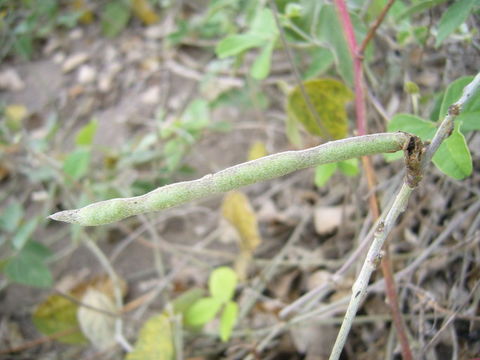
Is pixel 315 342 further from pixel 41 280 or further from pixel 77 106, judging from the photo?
pixel 77 106

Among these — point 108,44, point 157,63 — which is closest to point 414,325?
point 157,63

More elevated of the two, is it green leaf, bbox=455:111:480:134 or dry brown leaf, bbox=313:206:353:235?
green leaf, bbox=455:111:480:134

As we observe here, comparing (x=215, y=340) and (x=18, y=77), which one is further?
(x=18, y=77)

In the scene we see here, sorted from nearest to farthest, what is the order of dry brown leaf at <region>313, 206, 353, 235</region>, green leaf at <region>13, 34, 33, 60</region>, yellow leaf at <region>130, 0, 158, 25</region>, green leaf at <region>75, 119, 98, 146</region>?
1. dry brown leaf at <region>313, 206, 353, 235</region>
2. green leaf at <region>75, 119, 98, 146</region>
3. green leaf at <region>13, 34, 33, 60</region>
4. yellow leaf at <region>130, 0, 158, 25</region>

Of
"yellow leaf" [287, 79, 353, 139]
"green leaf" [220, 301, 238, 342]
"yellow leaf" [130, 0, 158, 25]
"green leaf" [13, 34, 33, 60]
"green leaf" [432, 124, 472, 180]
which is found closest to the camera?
"green leaf" [432, 124, 472, 180]

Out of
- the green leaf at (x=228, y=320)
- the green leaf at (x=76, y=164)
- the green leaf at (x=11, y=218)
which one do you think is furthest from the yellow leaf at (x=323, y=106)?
the green leaf at (x=11, y=218)

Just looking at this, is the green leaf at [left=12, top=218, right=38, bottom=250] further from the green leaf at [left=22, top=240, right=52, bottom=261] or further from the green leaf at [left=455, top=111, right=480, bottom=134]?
the green leaf at [left=455, top=111, right=480, bottom=134]

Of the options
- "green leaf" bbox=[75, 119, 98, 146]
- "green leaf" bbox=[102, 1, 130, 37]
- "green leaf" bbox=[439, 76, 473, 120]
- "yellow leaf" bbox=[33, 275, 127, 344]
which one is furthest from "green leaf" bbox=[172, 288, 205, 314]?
"green leaf" bbox=[102, 1, 130, 37]

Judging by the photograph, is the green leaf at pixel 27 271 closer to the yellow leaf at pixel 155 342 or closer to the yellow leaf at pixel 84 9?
the yellow leaf at pixel 155 342
